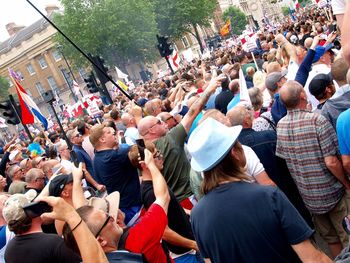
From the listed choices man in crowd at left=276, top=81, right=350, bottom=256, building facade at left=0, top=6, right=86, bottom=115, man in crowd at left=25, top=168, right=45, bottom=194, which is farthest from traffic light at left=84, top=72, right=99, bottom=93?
building facade at left=0, top=6, right=86, bottom=115

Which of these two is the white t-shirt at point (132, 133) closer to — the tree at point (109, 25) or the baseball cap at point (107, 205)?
the baseball cap at point (107, 205)

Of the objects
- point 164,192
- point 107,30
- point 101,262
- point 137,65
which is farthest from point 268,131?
point 137,65

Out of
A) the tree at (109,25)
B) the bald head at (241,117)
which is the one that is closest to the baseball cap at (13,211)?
the bald head at (241,117)

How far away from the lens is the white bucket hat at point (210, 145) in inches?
89.5

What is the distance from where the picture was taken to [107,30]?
51438 millimetres

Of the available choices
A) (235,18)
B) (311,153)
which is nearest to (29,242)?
(311,153)

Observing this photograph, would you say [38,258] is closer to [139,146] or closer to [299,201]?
[139,146]

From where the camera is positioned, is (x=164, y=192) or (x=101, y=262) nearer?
(x=101, y=262)

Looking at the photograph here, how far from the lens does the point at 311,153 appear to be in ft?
11.8

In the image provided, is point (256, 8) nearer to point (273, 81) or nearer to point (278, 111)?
point (273, 81)

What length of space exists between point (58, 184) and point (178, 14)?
5628cm

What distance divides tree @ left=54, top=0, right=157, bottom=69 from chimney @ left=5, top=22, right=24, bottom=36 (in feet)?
103

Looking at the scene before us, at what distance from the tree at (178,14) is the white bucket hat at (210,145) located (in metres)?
56.3

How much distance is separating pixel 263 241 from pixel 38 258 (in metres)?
1.85
